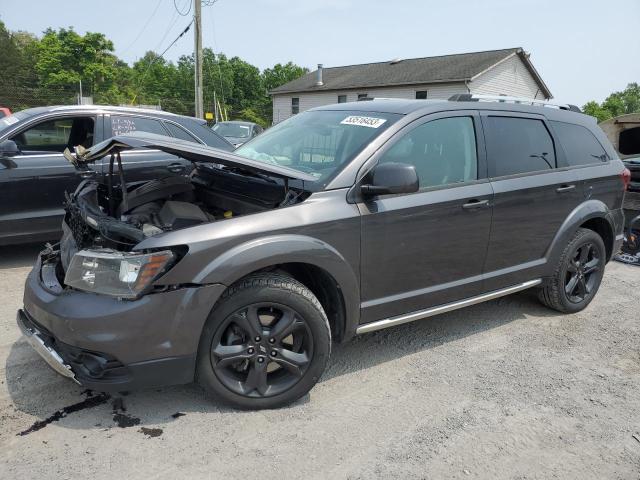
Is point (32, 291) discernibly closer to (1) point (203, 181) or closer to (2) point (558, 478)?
(1) point (203, 181)

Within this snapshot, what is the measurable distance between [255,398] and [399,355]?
48.8 inches

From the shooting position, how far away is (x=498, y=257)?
3.88 m

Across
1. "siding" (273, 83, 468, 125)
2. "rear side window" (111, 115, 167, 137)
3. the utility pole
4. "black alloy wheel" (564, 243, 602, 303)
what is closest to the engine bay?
"rear side window" (111, 115, 167, 137)

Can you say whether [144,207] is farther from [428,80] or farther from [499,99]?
[428,80]

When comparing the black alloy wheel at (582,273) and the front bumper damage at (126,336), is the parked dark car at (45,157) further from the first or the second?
the black alloy wheel at (582,273)

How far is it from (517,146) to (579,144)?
89cm

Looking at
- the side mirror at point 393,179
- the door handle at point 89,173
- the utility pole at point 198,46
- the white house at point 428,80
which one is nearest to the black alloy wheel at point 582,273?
the side mirror at point 393,179

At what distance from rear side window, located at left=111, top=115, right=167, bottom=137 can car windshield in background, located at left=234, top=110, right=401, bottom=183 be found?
213cm

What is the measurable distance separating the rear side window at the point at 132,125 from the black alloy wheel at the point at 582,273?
4474mm

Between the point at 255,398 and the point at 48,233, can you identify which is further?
the point at 48,233

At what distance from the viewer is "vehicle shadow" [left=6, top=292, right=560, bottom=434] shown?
2.86 meters

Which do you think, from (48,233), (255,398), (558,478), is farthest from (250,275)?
(48,233)

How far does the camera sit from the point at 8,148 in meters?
5.18

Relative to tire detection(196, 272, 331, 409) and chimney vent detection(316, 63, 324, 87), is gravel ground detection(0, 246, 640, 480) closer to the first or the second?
tire detection(196, 272, 331, 409)
